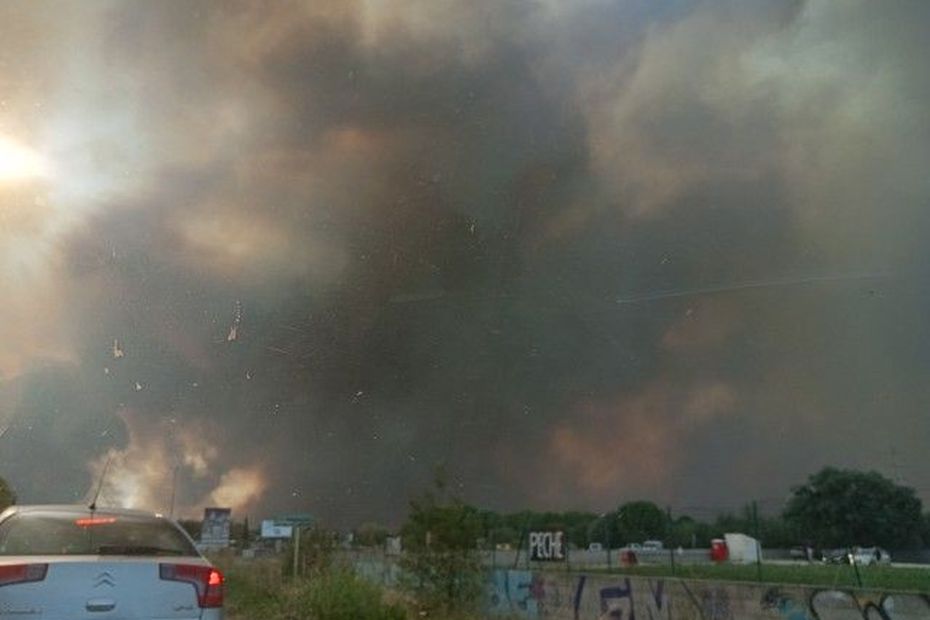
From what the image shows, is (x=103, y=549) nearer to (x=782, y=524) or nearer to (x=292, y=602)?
(x=292, y=602)

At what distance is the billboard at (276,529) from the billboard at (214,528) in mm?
1561

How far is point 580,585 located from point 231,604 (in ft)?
22.9

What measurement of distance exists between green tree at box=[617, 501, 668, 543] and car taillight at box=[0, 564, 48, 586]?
15.2 meters

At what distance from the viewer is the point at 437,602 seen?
A: 56.7 feet

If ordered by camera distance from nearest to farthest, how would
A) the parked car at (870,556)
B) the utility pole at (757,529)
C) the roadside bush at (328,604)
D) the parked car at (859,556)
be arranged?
the roadside bush at (328,604)
the utility pole at (757,529)
the parked car at (859,556)
the parked car at (870,556)

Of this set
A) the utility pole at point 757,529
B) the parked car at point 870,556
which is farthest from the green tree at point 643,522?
the parked car at point 870,556

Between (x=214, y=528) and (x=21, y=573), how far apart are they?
1235 inches

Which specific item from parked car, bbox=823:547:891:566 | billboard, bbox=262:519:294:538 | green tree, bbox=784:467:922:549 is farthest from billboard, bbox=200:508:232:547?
parked car, bbox=823:547:891:566

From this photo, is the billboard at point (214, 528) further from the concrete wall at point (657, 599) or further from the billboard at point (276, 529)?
the concrete wall at point (657, 599)

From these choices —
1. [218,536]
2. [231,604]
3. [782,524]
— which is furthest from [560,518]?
[218,536]

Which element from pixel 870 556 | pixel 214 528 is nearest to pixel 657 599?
pixel 870 556

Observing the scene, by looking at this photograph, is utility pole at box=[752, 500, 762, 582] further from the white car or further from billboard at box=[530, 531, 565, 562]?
the white car

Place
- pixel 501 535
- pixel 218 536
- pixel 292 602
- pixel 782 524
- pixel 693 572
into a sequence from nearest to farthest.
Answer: pixel 292 602 → pixel 693 572 → pixel 782 524 → pixel 501 535 → pixel 218 536

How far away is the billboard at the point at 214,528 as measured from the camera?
35.3m
